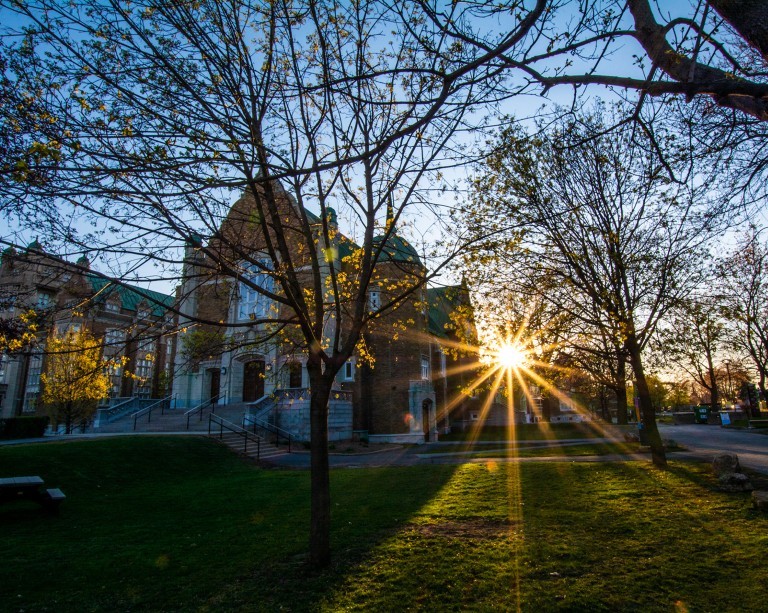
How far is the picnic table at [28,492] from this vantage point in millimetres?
8430

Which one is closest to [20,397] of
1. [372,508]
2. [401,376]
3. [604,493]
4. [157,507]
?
[401,376]

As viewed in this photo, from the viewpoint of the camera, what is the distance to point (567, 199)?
1316 cm

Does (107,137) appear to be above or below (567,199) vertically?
below

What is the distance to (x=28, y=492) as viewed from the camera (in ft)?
28.6

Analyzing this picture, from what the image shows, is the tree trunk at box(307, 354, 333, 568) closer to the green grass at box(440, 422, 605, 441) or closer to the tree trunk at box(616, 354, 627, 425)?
the tree trunk at box(616, 354, 627, 425)

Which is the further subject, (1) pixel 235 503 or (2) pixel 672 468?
(2) pixel 672 468

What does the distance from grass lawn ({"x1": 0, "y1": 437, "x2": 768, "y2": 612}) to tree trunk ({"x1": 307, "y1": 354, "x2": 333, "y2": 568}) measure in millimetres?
269

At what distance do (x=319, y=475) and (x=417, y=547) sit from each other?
1722 mm

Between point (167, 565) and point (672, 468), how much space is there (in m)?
11.0

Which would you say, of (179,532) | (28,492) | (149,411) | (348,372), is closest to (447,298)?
(179,532)

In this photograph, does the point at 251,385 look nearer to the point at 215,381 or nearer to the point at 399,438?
the point at 215,381

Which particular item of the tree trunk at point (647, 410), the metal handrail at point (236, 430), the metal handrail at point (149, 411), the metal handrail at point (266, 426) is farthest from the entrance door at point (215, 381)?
the tree trunk at point (647, 410)

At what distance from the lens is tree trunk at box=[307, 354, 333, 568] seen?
5.67 m

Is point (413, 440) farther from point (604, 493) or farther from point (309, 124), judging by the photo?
point (309, 124)
